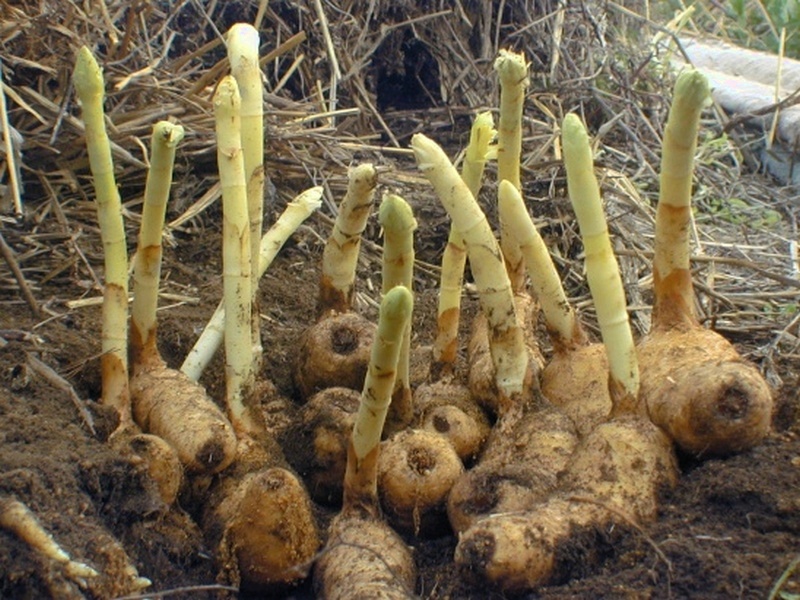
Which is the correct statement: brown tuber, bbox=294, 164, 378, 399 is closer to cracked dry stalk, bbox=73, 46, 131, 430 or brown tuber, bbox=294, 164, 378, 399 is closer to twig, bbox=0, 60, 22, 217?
cracked dry stalk, bbox=73, 46, 131, 430

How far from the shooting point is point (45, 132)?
2.55m

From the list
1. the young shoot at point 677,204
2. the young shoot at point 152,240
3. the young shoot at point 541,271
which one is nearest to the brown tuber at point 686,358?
the young shoot at point 677,204

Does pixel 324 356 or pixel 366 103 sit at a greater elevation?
pixel 366 103

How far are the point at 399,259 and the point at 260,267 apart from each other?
429 mm

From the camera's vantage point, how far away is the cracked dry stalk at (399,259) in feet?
5.21

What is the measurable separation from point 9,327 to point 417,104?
2331mm

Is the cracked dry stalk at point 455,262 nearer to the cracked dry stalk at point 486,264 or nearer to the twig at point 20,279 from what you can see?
the cracked dry stalk at point 486,264

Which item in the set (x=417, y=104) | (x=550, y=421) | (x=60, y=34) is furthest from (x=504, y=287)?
(x=417, y=104)

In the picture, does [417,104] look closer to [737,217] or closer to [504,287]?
[737,217]

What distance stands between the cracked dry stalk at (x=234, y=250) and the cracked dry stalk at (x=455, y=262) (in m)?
0.37

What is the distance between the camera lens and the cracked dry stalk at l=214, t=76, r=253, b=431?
1.65 m

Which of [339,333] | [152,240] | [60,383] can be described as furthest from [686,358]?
[60,383]

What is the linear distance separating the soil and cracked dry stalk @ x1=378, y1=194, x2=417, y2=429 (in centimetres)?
23

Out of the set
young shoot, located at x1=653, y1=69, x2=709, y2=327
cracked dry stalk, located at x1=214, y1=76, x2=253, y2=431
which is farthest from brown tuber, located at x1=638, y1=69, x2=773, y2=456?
cracked dry stalk, located at x1=214, y1=76, x2=253, y2=431
